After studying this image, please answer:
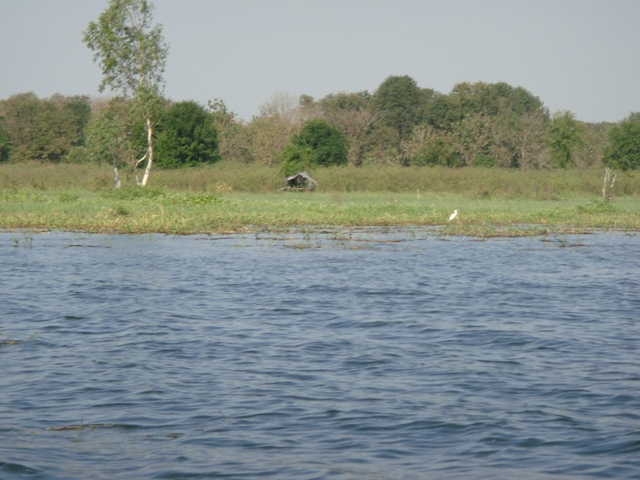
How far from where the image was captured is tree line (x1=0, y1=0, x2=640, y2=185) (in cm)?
3991

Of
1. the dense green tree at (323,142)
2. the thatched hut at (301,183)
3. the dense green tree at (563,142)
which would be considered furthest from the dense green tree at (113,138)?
the dense green tree at (563,142)

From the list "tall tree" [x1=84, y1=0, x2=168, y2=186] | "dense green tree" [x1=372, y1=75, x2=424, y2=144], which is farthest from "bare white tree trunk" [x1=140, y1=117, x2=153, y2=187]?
"dense green tree" [x1=372, y1=75, x2=424, y2=144]

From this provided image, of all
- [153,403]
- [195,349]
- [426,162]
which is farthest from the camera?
[426,162]

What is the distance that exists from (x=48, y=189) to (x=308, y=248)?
2328cm

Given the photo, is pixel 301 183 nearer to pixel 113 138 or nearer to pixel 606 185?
pixel 113 138

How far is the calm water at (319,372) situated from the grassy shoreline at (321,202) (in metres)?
8.28

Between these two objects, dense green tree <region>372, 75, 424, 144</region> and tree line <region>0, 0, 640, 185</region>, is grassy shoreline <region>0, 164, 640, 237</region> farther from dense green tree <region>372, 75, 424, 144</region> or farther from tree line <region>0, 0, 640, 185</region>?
dense green tree <region>372, 75, 424, 144</region>

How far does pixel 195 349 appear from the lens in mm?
9312

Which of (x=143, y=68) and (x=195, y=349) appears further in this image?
(x=143, y=68)

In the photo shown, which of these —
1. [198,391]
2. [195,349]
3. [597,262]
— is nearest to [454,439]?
[198,391]

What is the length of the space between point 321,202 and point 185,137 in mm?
15507

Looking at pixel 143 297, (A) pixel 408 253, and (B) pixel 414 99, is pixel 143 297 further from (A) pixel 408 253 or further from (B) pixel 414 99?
(B) pixel 414 99

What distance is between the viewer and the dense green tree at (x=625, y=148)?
50.7m

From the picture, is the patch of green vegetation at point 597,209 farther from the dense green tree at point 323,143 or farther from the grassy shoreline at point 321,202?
the dense green tree at point 323,143
